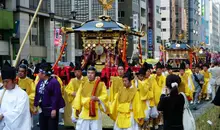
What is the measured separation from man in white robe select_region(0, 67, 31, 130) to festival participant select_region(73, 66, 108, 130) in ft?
7.71

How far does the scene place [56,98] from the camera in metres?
8.12

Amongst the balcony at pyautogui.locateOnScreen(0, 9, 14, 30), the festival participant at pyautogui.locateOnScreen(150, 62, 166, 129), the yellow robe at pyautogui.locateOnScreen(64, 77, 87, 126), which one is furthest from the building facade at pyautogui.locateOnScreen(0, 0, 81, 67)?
the festival participant at pyautogui.locateOnScreen(150, 62, 166, 129)

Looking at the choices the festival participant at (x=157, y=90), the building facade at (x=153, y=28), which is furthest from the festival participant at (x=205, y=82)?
the building facade at (x=153, y=28)

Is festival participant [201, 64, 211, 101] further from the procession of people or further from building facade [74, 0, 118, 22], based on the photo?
building facade [74, 0, 118, 22]

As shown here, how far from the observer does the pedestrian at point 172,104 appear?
6480mm

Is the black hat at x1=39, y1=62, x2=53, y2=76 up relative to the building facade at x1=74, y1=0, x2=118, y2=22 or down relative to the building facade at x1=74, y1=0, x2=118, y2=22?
down

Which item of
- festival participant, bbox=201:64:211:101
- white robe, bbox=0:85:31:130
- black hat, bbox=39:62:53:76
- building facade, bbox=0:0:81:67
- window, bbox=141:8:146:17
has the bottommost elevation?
festival participant, bbox=201:64:211:101

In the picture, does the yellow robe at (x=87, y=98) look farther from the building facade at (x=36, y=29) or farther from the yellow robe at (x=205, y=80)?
the building facade at (x=36, y=29)

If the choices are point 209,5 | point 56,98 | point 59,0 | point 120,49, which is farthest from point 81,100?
point 209,5

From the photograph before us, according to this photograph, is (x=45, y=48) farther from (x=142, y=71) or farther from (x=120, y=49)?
(x=142, y=71)

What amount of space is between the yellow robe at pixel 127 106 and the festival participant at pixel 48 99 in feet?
3.68

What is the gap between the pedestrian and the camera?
6.48 metres

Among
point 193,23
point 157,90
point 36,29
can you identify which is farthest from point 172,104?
point 193,23

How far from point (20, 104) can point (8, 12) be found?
2501cm
